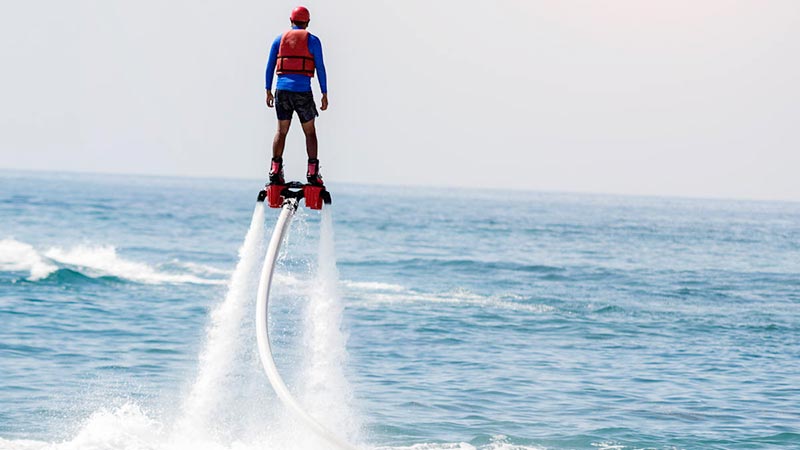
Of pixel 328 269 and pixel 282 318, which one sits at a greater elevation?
pixel 328 269

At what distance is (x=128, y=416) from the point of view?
2891cm

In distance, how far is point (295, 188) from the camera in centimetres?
1855

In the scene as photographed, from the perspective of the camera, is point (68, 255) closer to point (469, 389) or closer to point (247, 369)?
point (247, 369)

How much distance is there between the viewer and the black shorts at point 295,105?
1773cm

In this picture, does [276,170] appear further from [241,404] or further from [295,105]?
[241,404]

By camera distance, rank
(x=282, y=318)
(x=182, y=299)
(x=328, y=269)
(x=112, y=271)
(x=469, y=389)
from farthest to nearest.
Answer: (x=112, y=271), (x=182, y=299), (x=282, y=318), (x=469, y=389), (x=328, y=269)

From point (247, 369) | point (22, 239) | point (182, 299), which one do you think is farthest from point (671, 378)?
point (22, 239)

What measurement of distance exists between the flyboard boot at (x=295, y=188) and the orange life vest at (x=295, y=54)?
163 centimetres

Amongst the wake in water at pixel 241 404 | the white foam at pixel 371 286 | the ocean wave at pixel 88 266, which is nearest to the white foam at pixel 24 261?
the ocean wave at pixel 88 266

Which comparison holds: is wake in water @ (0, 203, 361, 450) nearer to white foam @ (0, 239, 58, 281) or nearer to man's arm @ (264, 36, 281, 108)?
man's arm @ (264, 36, 281, 108)

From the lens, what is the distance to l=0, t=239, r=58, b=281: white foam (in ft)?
207

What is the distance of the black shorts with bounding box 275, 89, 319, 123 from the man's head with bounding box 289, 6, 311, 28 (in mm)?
1167

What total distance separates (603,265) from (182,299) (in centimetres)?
4657

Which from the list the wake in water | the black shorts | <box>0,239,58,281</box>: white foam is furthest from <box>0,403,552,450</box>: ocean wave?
<box>0,239,58,281</box>: white foam
